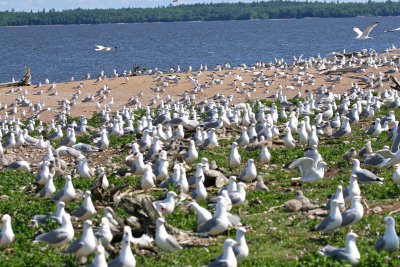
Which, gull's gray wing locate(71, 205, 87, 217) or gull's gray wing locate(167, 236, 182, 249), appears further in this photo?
gull's gray wing locate(71, 205, 87, 217)

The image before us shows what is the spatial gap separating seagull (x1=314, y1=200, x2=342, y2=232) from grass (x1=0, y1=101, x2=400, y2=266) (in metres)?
0.20

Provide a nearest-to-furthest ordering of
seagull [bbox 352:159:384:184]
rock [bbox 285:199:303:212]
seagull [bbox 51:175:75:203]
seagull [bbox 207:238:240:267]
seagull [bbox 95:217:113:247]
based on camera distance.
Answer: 1. seagull [bbox 207:238:240:267]
2. seagull [bbox 95:217:113:247]
3. rock [bbox 285:199:303:212]
4. seagull [bbox 51:175:75:203]
5. seagull [bbox 352:159:384:184]

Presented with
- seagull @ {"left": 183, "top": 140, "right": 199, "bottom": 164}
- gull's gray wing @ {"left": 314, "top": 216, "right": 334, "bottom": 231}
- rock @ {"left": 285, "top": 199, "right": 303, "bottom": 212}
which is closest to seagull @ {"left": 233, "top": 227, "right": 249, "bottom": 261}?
gull's gray wing @ {"left": 314, "top": 216, "right": 334, "bottom": 231}

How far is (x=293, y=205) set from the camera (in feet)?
39.5

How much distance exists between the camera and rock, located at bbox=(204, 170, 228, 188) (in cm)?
1411

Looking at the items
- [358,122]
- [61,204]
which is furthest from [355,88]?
[61,204]

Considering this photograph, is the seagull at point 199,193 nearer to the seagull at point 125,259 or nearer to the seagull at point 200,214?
the seagull at point 200,214

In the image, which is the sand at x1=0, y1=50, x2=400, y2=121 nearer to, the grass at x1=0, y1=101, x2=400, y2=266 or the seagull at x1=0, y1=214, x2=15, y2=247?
the grass at x1=0, y1=101, x2=400, y2=266

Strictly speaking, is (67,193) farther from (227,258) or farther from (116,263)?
(227,258)

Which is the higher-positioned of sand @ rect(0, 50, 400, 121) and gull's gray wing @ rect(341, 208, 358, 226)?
gull's gray wing @ rect(341, 208, 358, 226)

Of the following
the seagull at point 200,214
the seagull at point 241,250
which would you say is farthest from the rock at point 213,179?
the seagull at point 241,250

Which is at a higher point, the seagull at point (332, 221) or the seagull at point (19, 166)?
the seagull at point (332, 221)

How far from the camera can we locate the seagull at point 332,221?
33.1ft

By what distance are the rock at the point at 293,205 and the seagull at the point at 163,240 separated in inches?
118
